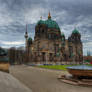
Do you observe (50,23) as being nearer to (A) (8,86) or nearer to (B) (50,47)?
(B) (50,47)

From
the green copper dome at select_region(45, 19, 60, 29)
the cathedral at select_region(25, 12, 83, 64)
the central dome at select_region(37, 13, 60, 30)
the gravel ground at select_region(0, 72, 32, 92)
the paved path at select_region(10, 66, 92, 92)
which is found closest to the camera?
the gravel ground at select_region(0, 72, 32, 92)

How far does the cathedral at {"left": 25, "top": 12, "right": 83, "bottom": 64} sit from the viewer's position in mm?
69188

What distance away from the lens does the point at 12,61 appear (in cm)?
5956

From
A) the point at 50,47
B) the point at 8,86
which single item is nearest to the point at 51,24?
the point at 50,47

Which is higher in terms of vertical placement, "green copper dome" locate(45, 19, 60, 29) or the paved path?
"green copper dome" locate(45, 19, 60, 29)

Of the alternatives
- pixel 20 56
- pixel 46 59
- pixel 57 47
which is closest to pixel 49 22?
pixel 57 47

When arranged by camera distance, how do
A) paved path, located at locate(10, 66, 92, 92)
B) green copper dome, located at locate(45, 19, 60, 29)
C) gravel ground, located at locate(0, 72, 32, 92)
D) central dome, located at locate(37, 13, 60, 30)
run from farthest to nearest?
green copper dome, located at locate(45, 19, 60, 29) < central dome, located at locate(37, 13, 60, 30) < paved path, located at locate(10, 66, 92, 92) < gravel ground, located at locate(0, 72, 32, 92)

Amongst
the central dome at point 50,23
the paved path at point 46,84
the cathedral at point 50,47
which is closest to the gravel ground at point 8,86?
the paved path at point 46,84

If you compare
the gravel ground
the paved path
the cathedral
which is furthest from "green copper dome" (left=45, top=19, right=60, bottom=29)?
the gravel ground

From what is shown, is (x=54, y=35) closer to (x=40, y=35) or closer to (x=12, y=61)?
(x=40, y=35)

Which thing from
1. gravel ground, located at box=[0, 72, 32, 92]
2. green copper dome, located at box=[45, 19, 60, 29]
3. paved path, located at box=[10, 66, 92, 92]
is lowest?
paved path, located at box=[10, 66, 92, 92]

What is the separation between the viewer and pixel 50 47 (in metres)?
73.1

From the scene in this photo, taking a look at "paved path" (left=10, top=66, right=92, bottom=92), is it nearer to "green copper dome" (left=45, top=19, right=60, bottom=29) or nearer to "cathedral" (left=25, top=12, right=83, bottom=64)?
"cathedral" (left=25, top=12, right=83, bottom=64)

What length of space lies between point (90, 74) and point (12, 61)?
53.3m
